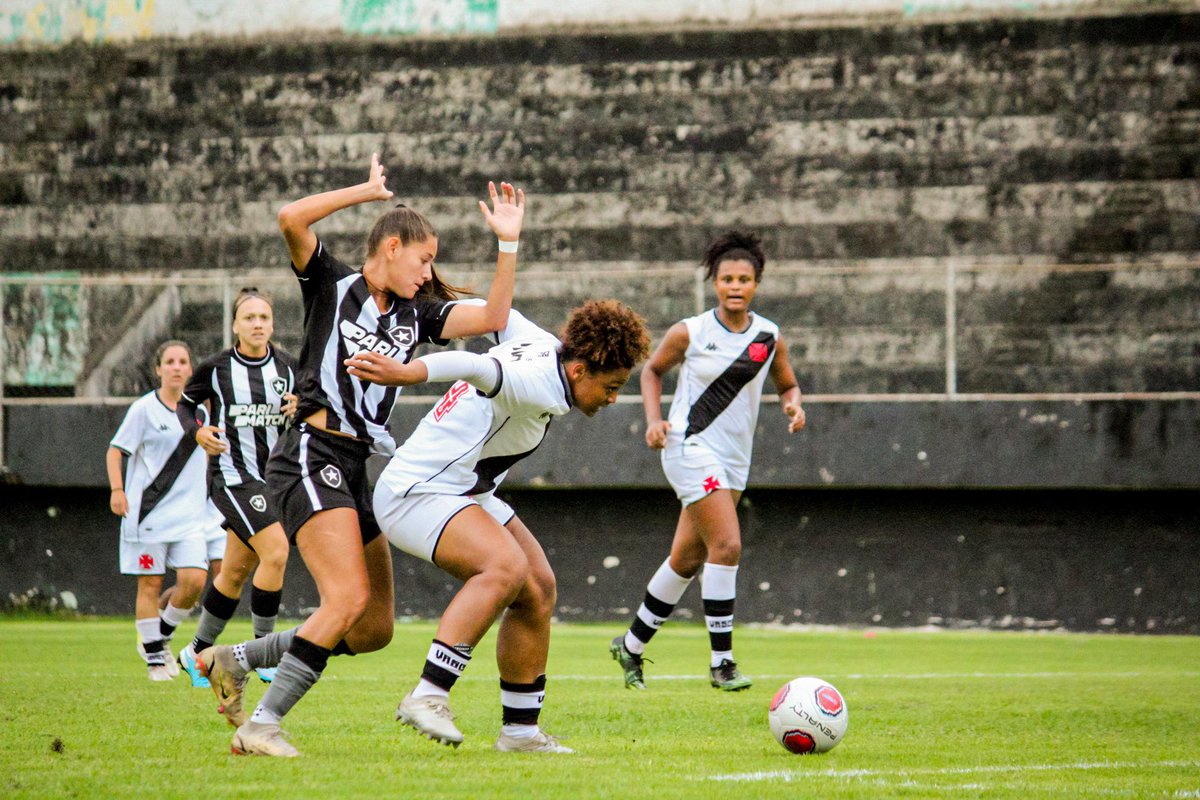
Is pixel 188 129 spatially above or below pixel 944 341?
above

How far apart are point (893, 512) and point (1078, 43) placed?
689cm

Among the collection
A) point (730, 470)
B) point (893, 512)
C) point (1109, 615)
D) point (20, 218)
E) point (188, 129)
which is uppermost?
point (188, 129)

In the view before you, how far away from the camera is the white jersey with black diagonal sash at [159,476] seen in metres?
9.67

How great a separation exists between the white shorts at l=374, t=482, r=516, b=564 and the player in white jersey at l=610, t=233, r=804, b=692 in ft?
9.39

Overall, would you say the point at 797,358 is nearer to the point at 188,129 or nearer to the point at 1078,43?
the point at 1078,43

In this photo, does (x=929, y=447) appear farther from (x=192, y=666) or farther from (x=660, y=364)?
(x=192, y=666)

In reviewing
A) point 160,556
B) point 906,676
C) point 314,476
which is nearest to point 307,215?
point 314,476

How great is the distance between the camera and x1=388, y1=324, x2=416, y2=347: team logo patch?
203 inches

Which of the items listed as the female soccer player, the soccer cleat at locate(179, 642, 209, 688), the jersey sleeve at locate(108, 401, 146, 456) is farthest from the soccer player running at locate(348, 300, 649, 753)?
the jersey sleeve at locate(108, 401, 146, 456)

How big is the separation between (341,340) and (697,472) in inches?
125

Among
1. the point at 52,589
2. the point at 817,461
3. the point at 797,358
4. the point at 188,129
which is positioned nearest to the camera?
the point at 817,461

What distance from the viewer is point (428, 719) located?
4.69m

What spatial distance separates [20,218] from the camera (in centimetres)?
1738

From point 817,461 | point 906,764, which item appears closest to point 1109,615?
point 817,461
